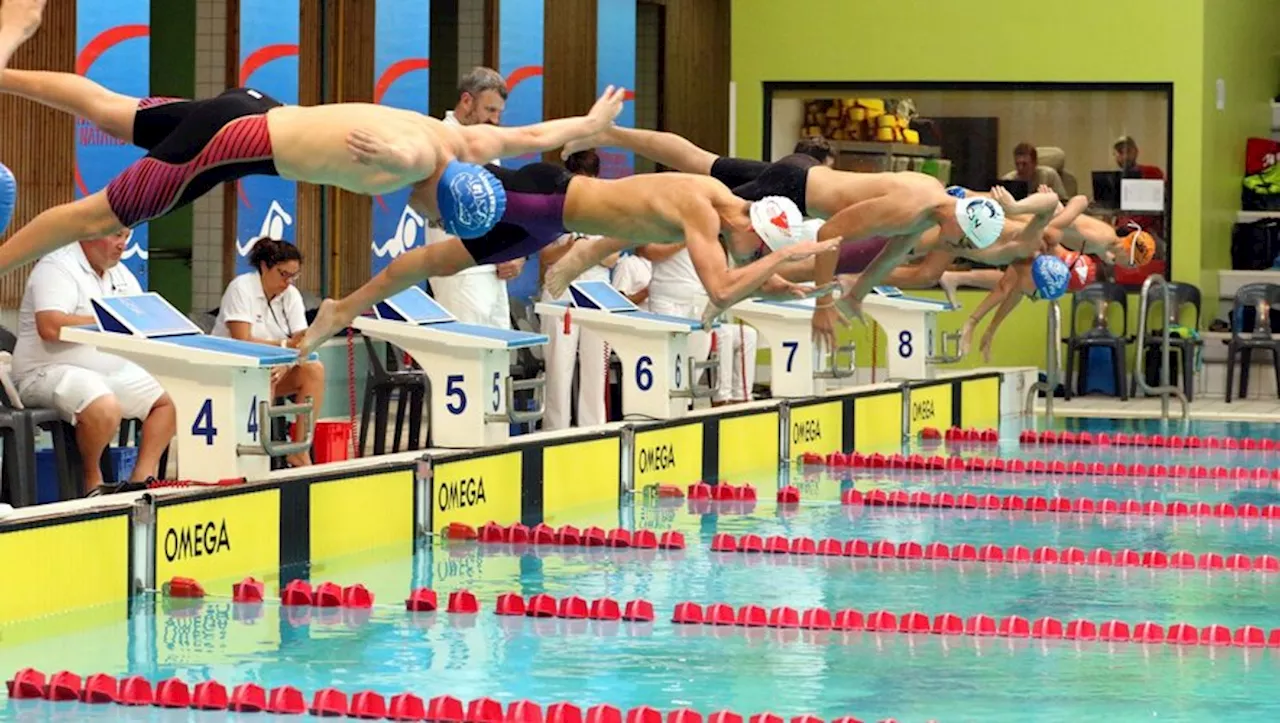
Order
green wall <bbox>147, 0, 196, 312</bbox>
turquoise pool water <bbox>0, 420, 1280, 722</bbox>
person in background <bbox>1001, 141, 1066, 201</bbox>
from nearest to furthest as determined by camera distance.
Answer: turquoise pool water <bbox>0, 420, 1280, 722</bbox> < green wall <bbox>147, 0, 196, 312</bbox> < person in background <bbox>1001, 141, 1066, 201</bbox>

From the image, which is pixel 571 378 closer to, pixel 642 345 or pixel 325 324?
pixel 642 345

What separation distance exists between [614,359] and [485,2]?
360cm

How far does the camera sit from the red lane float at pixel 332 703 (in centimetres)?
499

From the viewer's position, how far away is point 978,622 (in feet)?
21.1

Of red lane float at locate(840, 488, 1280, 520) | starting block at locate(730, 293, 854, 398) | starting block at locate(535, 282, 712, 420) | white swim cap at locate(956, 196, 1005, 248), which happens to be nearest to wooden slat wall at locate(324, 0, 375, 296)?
starting block at locate(730, 293, 854, 398)

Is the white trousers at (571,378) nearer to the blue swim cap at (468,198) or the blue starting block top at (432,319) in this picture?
the blue starting block top at (432,319)

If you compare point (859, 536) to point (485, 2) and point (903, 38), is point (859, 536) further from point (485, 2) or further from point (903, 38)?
point (903, 38)

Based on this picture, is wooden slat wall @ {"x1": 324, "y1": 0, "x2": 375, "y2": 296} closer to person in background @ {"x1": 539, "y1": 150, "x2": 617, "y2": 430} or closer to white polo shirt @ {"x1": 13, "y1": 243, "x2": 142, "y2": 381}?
person in background @ {"x1": 539, "y1": 150, "x2": 617, "y2": 430}

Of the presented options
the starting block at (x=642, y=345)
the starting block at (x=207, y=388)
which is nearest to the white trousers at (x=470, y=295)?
→ the starting block at (x=642, y=345)

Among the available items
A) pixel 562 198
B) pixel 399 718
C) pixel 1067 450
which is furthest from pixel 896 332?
pixel 399 718

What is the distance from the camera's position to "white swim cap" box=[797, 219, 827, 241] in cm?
831

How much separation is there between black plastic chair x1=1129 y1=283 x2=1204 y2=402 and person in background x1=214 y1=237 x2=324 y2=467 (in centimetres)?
791

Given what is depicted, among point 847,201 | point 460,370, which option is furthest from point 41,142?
point 847,201

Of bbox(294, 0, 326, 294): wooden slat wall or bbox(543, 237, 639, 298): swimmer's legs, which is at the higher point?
bbox(294, 0, 326, 294): wooden slat wall
